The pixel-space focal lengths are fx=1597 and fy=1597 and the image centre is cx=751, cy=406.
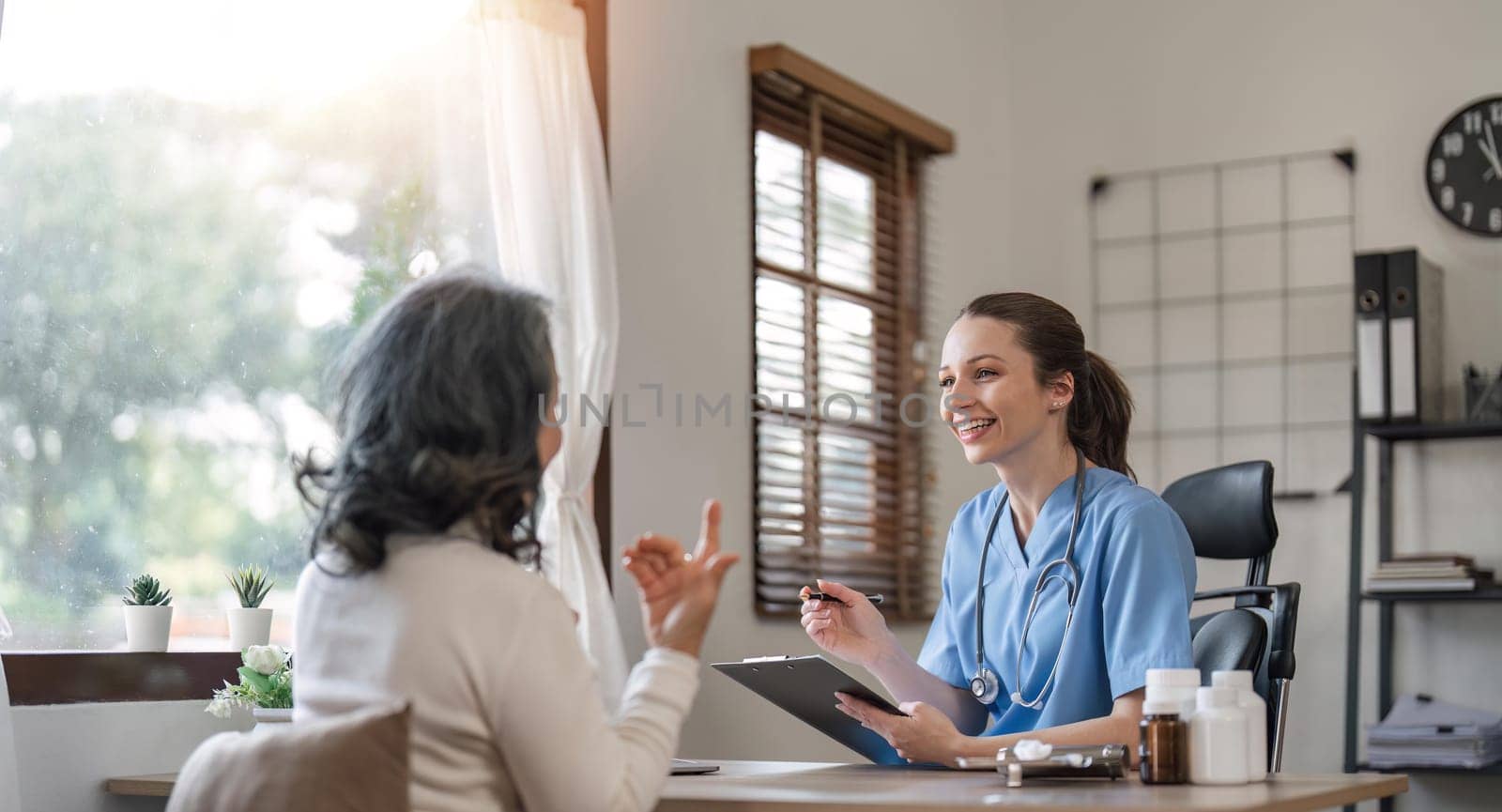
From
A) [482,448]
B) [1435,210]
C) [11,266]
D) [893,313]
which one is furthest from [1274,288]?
[482,448]

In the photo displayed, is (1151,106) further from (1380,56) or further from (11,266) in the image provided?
(11,266)

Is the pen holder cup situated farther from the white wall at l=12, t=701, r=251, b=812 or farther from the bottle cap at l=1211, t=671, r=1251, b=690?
the white wall at l=12, t=701, r=251, b=812

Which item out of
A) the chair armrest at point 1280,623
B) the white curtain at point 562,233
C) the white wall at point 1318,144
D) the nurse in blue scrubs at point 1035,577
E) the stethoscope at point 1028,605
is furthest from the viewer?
the white wall at point 1318,144

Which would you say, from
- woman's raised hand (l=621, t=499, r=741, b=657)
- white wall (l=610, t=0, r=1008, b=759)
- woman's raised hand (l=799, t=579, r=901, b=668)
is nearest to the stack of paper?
white wall (l=610, t=0, r=1008, b=759)

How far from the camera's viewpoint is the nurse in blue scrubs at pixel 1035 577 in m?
1.90

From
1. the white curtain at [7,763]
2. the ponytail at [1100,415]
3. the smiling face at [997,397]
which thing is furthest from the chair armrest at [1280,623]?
the white curtain at [7,763]

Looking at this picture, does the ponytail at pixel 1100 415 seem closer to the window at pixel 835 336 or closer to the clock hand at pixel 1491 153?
the window at pixel 835 336

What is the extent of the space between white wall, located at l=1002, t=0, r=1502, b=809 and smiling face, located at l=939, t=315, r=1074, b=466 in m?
2.57

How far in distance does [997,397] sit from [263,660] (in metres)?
1.11

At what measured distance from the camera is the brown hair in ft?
7.21

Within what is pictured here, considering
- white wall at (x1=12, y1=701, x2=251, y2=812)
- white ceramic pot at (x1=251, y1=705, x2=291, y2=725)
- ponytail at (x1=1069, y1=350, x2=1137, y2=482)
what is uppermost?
ponytail at (x1=1069, y1=350, x2=1137, y2=482)

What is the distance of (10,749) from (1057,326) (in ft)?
4.84

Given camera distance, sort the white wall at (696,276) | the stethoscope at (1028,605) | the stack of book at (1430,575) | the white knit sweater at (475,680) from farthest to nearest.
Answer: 1. the stack of book at (1430,575)
2. the white wall at (696,276)
3. the stethoscope at (1028,605)
4. the white knit sweater at (475,680)

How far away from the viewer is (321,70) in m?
2.84
